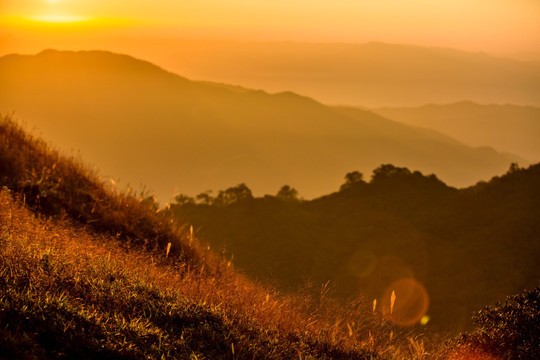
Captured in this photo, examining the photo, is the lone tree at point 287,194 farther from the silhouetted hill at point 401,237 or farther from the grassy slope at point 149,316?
the grassy slope at point 149,316

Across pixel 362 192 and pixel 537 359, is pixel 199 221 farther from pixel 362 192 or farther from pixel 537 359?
pixel 537 359

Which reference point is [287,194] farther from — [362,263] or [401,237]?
[362,263]

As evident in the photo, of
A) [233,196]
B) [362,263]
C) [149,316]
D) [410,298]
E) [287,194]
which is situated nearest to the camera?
[149,316]

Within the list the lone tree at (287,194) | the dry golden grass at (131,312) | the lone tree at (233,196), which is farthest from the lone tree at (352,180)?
the dry golden grass at (131,312)

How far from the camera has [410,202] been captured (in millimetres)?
42062

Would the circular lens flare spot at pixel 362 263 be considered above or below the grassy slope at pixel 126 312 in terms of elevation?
below

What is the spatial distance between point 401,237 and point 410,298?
25.4ft

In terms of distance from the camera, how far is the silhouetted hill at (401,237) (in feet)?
95.8

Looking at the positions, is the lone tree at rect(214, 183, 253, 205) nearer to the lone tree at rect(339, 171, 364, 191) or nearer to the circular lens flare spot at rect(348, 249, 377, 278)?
the lone tree at rect(339, 171, 364, 191)

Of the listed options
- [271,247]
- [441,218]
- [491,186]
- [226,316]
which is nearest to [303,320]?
[226,316]

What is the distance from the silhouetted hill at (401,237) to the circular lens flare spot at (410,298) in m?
0.40

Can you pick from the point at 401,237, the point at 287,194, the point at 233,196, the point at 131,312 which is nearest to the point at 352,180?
the point at 287,194

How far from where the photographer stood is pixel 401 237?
117 ft

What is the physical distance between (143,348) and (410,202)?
39.6 meters
